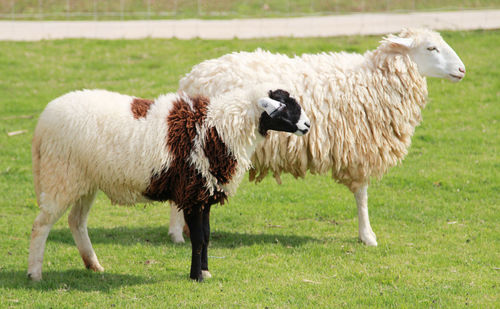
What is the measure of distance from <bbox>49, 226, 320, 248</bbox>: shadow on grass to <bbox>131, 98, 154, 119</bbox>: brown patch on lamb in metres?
1.95

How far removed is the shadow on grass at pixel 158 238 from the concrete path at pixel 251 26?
9.32 metres

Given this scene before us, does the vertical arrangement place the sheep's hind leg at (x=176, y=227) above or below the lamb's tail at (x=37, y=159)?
below

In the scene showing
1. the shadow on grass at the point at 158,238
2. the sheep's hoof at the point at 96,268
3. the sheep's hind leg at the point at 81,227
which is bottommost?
the shadow on grass at the point at 158,238

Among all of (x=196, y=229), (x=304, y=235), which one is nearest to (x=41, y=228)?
(x=196, y=229)

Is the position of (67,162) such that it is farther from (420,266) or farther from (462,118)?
(462,118)

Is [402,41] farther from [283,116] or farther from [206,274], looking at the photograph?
[206,274]

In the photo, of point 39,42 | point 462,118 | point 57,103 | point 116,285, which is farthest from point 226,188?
point 39,42

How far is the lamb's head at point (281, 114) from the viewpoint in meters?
5.95

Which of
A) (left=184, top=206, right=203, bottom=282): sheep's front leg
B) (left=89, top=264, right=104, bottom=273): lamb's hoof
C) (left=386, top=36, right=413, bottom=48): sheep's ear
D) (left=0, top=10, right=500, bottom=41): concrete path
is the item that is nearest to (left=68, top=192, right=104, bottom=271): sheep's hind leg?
(left=89, top=264, right=104, bottom=273): lamb's hoof

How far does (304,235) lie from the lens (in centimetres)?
805

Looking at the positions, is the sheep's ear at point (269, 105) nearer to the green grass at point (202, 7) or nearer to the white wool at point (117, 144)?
the white wool at point (117, 144)

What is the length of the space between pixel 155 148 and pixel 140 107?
0.51m

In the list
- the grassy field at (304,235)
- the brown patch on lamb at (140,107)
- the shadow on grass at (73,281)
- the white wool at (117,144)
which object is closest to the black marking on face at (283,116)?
the white wool at (117,144)

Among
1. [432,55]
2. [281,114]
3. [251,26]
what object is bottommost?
[251,26]
